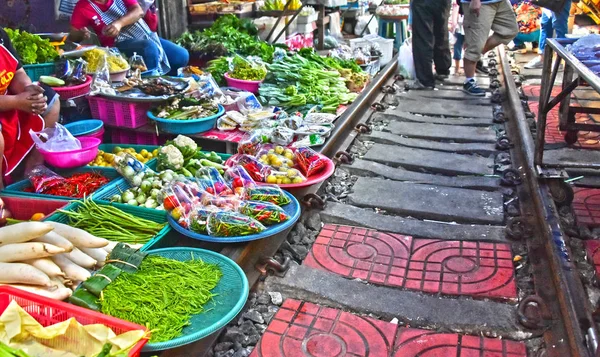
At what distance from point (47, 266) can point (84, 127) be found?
8.40 feet

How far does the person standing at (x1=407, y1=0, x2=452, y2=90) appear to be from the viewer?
7.68 metres

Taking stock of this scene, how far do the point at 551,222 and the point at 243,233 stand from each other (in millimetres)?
2010

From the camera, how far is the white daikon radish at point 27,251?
2482mm

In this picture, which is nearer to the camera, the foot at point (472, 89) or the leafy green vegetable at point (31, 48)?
the leafy green vegetable at point (31, 48)

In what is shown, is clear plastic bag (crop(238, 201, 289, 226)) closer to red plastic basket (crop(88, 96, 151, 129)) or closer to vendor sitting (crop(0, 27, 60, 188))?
vendor sitting (crop(0, 27, 60, 188))

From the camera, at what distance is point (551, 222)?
3.45m

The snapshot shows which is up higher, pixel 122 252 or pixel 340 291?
pixel 122 252

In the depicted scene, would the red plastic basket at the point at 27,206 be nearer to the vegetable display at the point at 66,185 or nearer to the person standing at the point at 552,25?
the vegetable display at the point at 66,185

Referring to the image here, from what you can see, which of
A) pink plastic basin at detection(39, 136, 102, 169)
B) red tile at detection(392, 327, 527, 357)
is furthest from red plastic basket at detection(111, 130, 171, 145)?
→ red tile at detection(392, 327, 527, 357)

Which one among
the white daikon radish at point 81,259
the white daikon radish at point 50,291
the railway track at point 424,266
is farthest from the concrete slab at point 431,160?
the white daikon radish at point 50,291

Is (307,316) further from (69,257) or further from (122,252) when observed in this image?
(69,257)

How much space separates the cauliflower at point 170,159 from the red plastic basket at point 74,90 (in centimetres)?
130

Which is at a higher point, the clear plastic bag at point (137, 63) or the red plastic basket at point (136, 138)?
the clear plastic bag at point (137, 63)

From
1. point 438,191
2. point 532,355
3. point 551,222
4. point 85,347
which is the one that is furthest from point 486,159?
point 85,347
